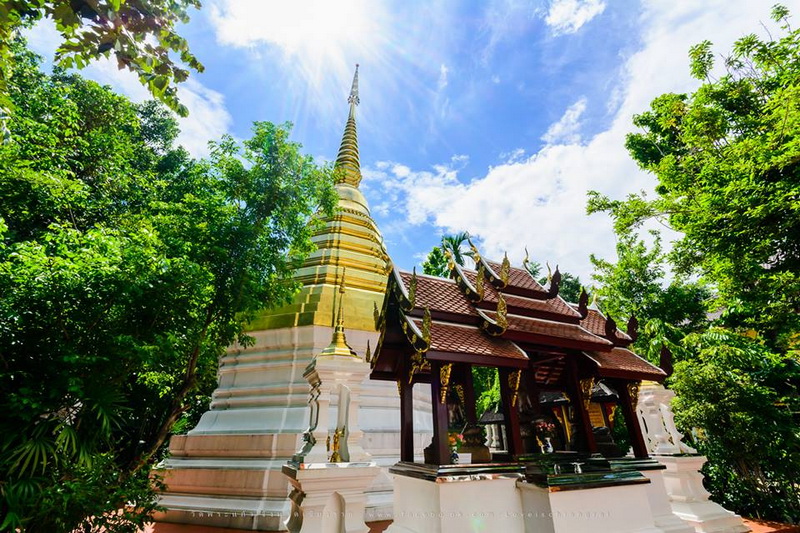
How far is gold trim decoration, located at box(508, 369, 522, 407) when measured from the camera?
4762 millimetres

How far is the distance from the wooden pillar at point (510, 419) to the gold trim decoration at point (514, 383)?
1 centimetres

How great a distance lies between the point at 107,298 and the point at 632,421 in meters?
8.60

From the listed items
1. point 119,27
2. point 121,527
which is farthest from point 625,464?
point 119,27

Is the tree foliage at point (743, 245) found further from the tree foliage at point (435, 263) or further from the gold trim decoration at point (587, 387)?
the tree foliage at point (435, 263)

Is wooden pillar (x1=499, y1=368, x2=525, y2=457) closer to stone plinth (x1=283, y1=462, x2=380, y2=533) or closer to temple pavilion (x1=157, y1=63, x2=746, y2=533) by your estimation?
temple pavilion (x1=157, y1=63, x2=746, y2=533)

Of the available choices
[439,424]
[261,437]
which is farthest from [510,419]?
[261,437]

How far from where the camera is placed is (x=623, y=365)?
5.99 m

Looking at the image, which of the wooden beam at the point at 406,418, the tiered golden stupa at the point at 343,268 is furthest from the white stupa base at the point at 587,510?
the tiered golden stupa at the point at 343,268

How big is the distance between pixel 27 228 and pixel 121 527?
11.1 meters

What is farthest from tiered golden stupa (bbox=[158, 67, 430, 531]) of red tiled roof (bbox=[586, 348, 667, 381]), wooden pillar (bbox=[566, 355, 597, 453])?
red tiled roof (bbox=[586, 348, 667, 381])

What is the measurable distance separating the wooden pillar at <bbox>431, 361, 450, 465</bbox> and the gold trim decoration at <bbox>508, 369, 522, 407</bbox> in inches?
38.4

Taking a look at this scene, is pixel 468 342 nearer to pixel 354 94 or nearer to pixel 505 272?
pixel 505 272

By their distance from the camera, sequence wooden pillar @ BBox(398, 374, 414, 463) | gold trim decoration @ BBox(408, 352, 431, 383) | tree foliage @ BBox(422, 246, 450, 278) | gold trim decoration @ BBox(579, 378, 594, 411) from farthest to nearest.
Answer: tree foliage @ BBox(422, 246, 450, 278), gold trim decoration @ BBox(579, 378, 594, 411), wooden pillar @ BBox(398, 374, 414, 463), gold trim decoration @ BBox(408, 352, 431, 383)

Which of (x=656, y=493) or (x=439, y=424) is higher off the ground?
(x=439, y=424)
